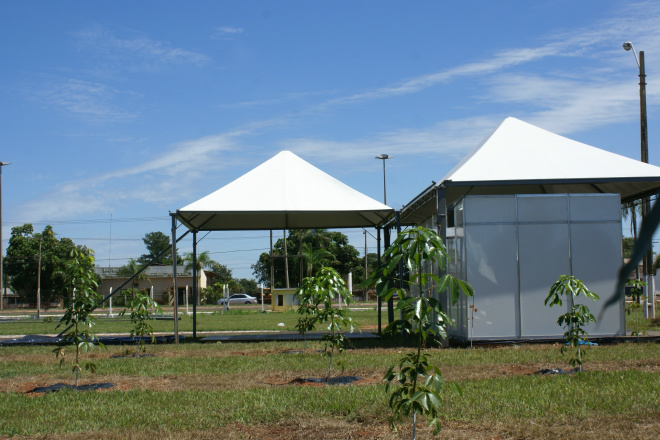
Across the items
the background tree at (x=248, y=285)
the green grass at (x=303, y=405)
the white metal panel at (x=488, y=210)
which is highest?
the white metal panel at (x=488, y=210)

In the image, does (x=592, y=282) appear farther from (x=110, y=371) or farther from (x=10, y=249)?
(x=10, y=249)

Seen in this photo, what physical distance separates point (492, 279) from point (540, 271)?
3.52 ft

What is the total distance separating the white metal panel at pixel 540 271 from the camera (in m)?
14.3

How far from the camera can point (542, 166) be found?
1473cm

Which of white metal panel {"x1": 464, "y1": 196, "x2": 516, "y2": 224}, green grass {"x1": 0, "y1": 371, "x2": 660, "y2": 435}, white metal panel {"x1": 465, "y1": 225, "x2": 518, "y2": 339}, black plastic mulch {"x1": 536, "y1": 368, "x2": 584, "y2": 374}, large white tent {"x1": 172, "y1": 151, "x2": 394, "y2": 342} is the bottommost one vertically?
black plastic mulch {"x1": 536, "y1": 368, "x2": 584, "y2": 374}

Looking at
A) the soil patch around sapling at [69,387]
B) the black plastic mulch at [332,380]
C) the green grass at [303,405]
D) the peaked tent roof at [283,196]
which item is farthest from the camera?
the peaked tent roof at [283,196]

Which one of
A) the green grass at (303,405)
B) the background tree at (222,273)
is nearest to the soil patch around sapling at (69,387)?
the green grass at (303,405)

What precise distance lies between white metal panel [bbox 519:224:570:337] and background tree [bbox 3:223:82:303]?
172ft

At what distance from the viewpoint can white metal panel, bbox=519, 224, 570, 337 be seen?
1427 centimetres

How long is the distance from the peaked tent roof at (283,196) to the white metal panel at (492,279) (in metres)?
2.58

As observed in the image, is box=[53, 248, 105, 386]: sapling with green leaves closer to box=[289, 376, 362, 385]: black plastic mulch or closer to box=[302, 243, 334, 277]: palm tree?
box=[289, 376, 362, 385]: black plastic mulch

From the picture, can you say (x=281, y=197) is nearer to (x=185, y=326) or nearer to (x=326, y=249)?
(x=185, y=326)

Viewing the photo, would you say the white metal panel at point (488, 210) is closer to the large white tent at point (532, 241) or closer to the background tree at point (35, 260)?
the large white tent at point (532, 241)

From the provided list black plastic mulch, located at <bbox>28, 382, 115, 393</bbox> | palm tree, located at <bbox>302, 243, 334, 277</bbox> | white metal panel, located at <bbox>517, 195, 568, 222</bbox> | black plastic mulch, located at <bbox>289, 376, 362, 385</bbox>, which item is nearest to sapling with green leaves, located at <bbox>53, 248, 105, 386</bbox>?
black plastic mulch, located at <bbox>28, 382, 115, 393</bbox>
